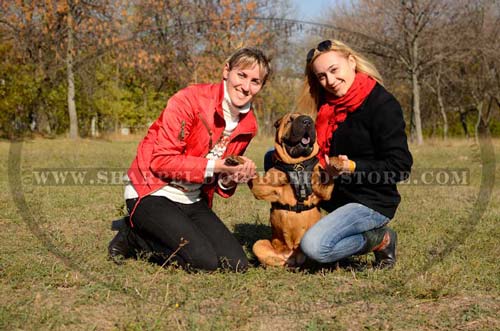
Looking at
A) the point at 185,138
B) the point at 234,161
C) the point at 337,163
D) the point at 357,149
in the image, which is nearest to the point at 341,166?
the point at 337,163

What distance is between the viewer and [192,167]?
364 centimetres

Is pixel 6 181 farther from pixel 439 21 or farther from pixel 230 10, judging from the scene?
pixel 439 21

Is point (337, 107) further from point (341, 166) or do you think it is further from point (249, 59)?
point (249, 59)

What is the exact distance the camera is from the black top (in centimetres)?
354

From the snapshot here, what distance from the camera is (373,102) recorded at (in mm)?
3602

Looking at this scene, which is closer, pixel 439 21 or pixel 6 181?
pixel 6 181

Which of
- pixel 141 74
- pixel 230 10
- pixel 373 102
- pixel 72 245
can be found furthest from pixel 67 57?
pixel 373 102

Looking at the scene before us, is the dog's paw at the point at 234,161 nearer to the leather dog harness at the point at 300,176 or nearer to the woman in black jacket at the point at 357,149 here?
the leather dog harness at the point at 300,176

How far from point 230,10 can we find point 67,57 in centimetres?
992

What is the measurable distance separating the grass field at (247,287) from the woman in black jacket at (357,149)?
0.23 metres

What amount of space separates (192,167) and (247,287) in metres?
0.91

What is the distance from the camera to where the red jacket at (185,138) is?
3.70 meters

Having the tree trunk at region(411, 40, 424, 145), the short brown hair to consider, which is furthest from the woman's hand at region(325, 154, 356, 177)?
the tree trunk at region(411, 40, 424, 145)

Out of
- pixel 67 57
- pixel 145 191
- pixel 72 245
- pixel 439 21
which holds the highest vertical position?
pixel 439 21
